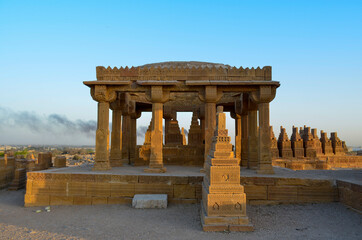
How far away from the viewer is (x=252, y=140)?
11469 millimetres

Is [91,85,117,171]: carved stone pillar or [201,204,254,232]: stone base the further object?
[91,85,117,171]: carved stone pillar

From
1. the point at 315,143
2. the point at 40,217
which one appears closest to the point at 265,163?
the point at 40,217

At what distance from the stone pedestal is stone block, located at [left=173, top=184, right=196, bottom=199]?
2.20 m

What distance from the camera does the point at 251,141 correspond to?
1146cm

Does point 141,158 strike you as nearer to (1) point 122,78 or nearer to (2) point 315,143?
(1) point 122,78

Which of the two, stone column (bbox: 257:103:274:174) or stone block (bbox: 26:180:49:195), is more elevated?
stone column (bbox: 257:103:274:174)

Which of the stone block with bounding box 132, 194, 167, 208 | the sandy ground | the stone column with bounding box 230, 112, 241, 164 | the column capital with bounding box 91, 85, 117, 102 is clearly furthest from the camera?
the stone column with bounding box 230, 112, 241, 164

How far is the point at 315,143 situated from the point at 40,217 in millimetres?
28078

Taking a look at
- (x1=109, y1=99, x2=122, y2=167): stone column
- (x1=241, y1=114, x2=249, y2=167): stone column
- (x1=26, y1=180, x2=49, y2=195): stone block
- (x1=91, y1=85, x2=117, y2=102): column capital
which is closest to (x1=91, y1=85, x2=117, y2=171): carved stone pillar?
(x1=91, y1=85, x2=117, y2=102): column capital

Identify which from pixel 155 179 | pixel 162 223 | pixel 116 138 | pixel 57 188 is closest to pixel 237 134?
pixel 116 138

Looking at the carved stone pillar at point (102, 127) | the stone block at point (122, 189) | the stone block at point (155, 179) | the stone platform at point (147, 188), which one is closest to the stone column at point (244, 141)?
the stone platform at point (147, 188)

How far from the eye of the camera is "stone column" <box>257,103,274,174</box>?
31.4 ft

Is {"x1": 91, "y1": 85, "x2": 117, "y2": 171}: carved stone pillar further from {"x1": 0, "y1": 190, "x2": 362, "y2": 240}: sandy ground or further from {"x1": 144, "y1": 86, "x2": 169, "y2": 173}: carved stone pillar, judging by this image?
{"x1": 0, "y1": 190, "x2": 362, "y2": 240}: sandy ground

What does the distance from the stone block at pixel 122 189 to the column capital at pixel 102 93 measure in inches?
146
